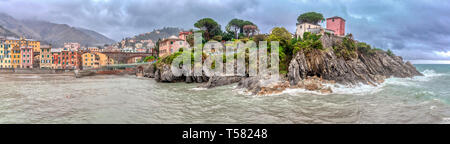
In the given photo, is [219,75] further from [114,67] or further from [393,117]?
[114,67]

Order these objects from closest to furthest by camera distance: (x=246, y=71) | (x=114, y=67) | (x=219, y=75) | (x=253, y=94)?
1. (x=253, y=94)
2. (x=219, y=75)
3. (x=246, y=71)
4. (x=114, y=67)

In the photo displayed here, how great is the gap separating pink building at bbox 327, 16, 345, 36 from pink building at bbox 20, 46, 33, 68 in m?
94.8

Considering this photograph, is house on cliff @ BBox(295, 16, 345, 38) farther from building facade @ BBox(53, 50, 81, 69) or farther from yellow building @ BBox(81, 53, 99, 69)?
building facade @ BBox(53, 50, 81, 69)

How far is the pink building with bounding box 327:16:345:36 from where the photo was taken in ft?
157

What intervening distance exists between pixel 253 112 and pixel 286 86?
9.92 m

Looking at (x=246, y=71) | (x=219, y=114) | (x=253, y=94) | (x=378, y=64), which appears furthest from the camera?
(x=378, y=64)

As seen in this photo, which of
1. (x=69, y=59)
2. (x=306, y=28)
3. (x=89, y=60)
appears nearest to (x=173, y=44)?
(x=89, y=60)

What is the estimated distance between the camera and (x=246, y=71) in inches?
1212

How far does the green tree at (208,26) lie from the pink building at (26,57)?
2398 inches

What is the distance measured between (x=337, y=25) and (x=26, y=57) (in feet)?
322

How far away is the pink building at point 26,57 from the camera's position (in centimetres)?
7481
